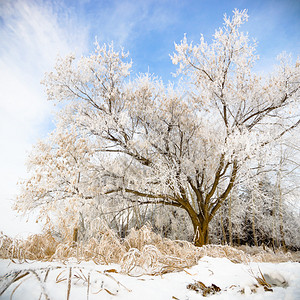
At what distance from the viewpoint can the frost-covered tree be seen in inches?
300

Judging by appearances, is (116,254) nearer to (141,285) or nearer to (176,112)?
(141,285)

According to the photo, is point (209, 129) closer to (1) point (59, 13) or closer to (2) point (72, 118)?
(2) point (72, 118)

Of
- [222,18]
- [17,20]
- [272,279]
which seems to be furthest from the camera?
[222,18]

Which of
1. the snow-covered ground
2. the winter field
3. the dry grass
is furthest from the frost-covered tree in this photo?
the snow-covered ground

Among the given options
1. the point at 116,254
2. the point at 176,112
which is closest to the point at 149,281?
the point at 116,254

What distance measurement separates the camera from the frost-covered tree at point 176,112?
761cm

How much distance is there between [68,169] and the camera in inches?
243

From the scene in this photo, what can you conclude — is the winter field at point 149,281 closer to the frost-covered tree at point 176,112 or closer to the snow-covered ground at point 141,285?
the snow-covered ground at point 141,285

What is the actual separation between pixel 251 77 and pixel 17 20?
8.15m

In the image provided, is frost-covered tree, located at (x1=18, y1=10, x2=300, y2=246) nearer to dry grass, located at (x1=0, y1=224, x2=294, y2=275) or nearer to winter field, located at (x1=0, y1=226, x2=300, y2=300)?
dry grass, located at (x1=0, y1=224, x2=294, y2=275)

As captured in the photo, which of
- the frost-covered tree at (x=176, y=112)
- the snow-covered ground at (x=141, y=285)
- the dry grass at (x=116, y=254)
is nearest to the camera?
the snow-covered ground at (x=141, y=285)

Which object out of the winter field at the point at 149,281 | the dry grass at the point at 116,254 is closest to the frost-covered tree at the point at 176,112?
the dry grass at the point at 116,254

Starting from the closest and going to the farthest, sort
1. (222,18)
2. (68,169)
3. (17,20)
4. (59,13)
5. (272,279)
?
1. (272,279)
2. (17,20)
3. (59,13)
4. (68,169)
5. (222,18)

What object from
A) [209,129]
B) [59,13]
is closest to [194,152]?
[209,129]
